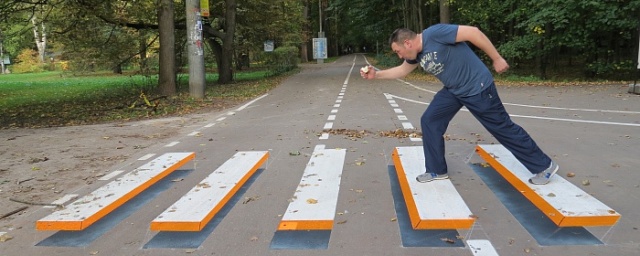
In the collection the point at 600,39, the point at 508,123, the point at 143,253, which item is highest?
the point at 600,39

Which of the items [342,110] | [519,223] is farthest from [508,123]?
[342,110]

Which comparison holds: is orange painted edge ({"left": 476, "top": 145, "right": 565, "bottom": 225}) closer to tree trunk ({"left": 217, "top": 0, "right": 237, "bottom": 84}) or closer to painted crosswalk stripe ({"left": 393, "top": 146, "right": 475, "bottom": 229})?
painted crosswalk stripe ({"left": 393, "top": 146, "right": 475, "bottom": 229})

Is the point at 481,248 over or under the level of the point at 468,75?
under

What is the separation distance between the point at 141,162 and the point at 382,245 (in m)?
4.42

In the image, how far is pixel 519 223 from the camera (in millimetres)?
4090

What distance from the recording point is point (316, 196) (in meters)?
4.94

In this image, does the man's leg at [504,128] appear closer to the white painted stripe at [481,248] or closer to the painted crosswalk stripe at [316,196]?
the white painted stripe at [481,248]

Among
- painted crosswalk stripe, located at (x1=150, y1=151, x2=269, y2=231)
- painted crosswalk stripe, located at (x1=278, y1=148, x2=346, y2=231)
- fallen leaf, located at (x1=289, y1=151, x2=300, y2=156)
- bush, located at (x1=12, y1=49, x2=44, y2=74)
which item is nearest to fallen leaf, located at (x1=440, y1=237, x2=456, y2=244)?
painted crosswalk stripe, located at (x1=278, y1=148, x2=346, y2=231)

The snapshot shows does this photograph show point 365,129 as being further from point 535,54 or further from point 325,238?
point 535,54

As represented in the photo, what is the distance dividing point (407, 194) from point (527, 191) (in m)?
1.15

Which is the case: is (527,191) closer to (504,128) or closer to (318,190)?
(504,128)

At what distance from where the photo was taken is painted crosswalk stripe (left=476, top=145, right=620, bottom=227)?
395 cm

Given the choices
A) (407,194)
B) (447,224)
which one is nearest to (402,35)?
(407,194)

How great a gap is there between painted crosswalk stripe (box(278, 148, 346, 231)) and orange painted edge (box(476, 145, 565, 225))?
1822mm
